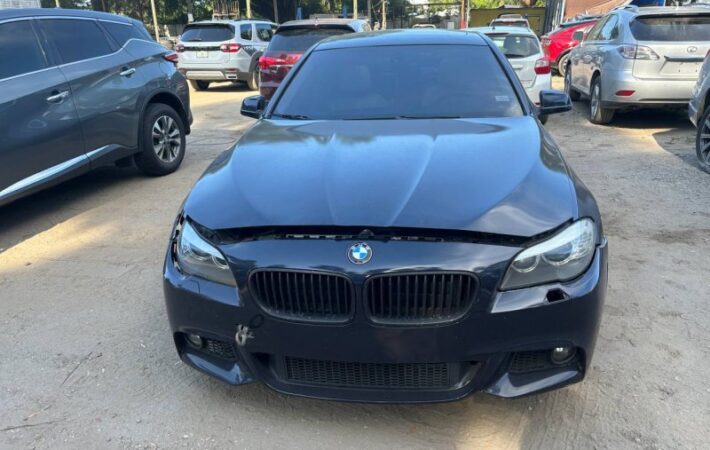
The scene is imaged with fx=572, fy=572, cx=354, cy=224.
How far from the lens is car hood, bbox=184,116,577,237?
7.23ft

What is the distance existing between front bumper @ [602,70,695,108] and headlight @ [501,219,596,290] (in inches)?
256

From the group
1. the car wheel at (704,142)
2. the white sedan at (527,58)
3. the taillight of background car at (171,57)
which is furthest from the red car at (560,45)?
the taillight of background car at (171,57)

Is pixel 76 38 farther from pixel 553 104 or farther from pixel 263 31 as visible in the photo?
pixel 263 31

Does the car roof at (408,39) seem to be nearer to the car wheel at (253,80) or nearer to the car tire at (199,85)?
the car wheel at (253,80)

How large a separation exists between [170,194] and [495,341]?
4.48 meters


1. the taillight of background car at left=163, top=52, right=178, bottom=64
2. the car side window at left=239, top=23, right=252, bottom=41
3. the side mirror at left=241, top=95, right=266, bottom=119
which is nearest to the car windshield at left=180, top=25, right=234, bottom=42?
the car side window at left=239, top=23, right=252, bottom=41

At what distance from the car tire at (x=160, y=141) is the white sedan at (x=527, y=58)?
4.78m

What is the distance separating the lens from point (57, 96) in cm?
486

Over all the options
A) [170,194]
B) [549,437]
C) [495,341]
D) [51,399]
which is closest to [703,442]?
[549,437]

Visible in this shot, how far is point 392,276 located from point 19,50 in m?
4.23

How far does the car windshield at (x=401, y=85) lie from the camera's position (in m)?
3.47

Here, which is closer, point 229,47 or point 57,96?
point 57,96

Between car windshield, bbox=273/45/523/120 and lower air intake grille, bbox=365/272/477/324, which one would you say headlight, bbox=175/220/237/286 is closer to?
lower air intake grille, bbox=365/272/477/324

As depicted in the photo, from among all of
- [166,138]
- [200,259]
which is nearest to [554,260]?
[200,259]
